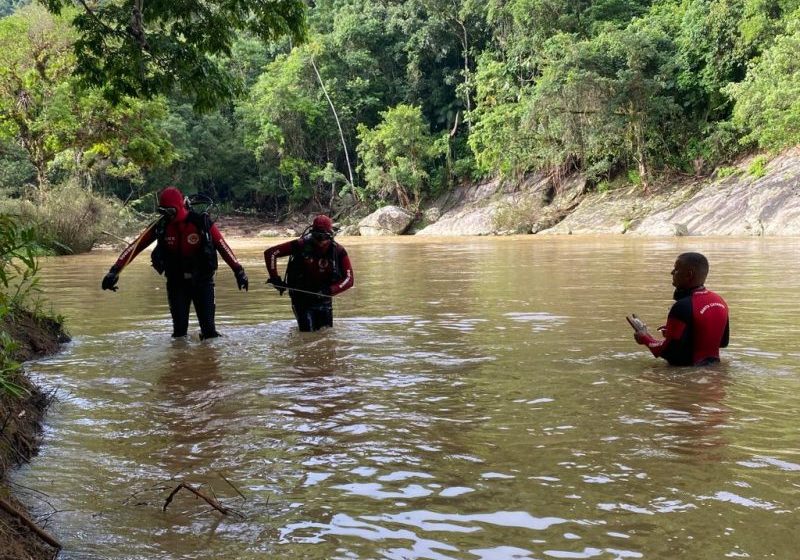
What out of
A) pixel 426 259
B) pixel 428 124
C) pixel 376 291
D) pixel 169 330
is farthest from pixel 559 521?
pixel 428 124

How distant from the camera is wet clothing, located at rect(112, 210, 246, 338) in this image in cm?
804

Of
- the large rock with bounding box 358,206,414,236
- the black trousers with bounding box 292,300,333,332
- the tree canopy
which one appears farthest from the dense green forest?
the large rock with bounding box 358,206,414,236

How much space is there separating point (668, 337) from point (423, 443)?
2.82m

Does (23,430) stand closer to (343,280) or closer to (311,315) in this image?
(311,315)

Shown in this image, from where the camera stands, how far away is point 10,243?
11.4 ft

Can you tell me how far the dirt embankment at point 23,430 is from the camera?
2.69 m

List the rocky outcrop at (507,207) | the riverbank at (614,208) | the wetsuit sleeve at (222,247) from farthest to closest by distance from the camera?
the rocky outcrop at (507,207) < the riverbank at (614,208) < the wetsuit sleeve at (222,247)

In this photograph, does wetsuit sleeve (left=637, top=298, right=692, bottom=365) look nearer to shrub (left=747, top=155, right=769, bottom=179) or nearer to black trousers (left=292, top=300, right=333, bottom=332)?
black trousers (left=292, top=300, right=333, bottom=332)

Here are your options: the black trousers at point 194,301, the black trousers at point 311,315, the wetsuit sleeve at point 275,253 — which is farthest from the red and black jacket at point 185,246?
the black trousers at point 311,315

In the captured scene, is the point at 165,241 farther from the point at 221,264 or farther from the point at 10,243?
the point at 221,264

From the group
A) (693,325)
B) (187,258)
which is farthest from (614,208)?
(693,325)

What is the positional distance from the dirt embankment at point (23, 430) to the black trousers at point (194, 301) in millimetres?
1123

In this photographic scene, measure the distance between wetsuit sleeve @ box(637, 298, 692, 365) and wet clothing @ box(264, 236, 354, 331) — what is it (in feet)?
11.7

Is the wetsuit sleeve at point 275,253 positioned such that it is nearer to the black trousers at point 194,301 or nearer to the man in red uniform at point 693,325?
the black trousers at point 194,301
